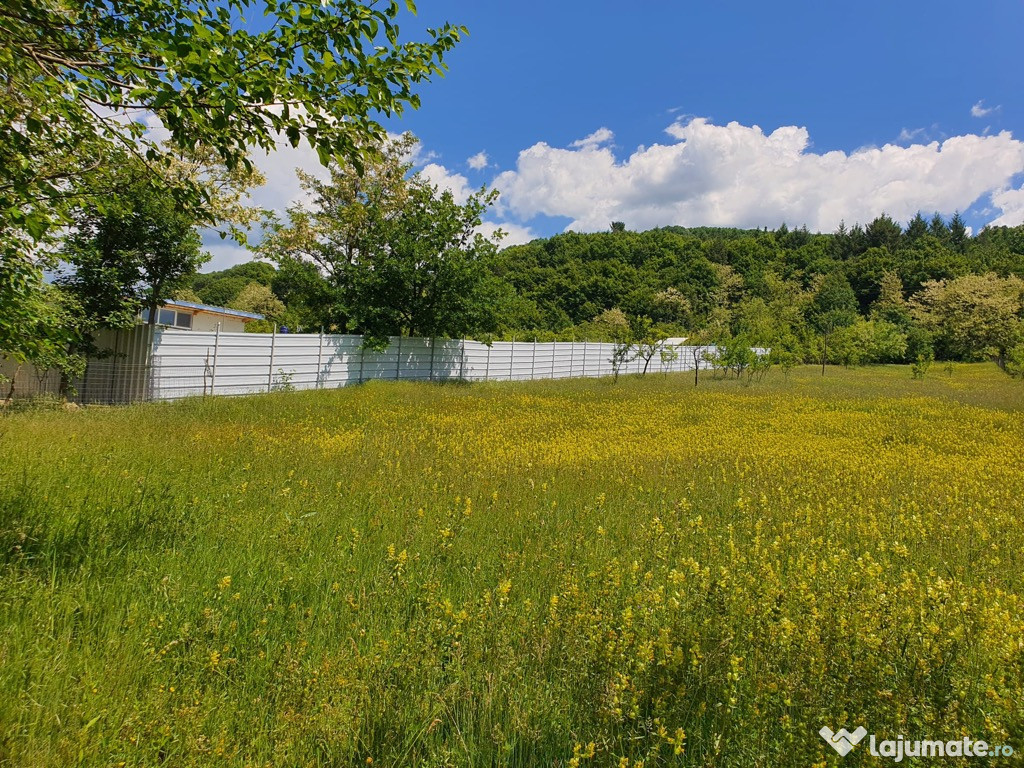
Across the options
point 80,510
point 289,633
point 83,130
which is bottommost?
point 289,633

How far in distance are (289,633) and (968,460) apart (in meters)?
10.1

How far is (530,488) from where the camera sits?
5.80 metres

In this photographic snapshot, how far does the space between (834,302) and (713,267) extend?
52.2 ft

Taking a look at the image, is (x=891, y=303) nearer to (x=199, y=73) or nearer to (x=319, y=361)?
(x=319, y=361)

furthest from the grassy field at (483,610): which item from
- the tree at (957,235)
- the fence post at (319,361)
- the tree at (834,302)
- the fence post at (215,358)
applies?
the tree at (957,235)

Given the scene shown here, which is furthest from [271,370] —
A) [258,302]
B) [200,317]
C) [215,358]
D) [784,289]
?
[784,289]

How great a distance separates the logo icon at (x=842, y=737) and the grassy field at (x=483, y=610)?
2.9 inches

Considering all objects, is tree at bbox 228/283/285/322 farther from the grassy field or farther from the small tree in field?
the grassy field

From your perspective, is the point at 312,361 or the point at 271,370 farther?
the point at 312,361

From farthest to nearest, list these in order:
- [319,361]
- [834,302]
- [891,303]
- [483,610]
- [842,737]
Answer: [834,302], [891,303], [319,361], [483,610], [842,737]

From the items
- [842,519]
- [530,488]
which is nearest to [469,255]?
[530,488]

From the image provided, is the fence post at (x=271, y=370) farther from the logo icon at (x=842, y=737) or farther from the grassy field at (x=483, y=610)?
the logo icon at (x=842, y=737)

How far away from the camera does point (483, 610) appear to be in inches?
105

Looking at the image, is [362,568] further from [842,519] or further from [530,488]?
[842,519]
